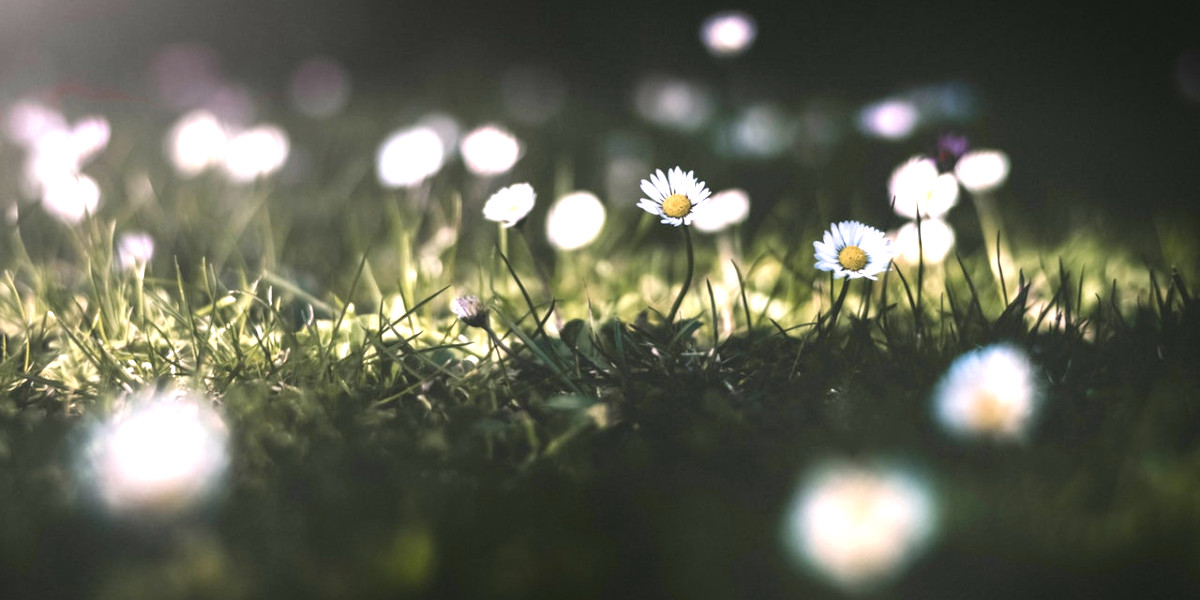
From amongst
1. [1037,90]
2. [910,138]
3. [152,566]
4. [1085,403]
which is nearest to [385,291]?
[152,566]

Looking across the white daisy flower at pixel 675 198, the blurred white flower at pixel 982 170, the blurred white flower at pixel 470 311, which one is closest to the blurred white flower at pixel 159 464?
the blurred white flower at pixel 470 311

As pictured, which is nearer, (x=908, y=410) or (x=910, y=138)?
(x=908, y=410)

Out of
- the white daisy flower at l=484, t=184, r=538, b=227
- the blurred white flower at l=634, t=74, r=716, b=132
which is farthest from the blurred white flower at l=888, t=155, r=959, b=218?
the blurred white flower at l=634, t=74, r=716, b=132

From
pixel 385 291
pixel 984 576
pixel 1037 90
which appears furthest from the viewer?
pixel 1037 90

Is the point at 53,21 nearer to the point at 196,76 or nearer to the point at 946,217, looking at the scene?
the point at 196,76

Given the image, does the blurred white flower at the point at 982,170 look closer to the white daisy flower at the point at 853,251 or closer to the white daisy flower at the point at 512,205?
the white daisy flower at the point at 853,251

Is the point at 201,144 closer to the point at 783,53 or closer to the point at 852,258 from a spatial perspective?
the point at 852,258

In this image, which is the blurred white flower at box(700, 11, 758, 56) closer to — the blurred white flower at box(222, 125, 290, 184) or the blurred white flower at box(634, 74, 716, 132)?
the blurred white flower at box(634, 74, 716, 132)
